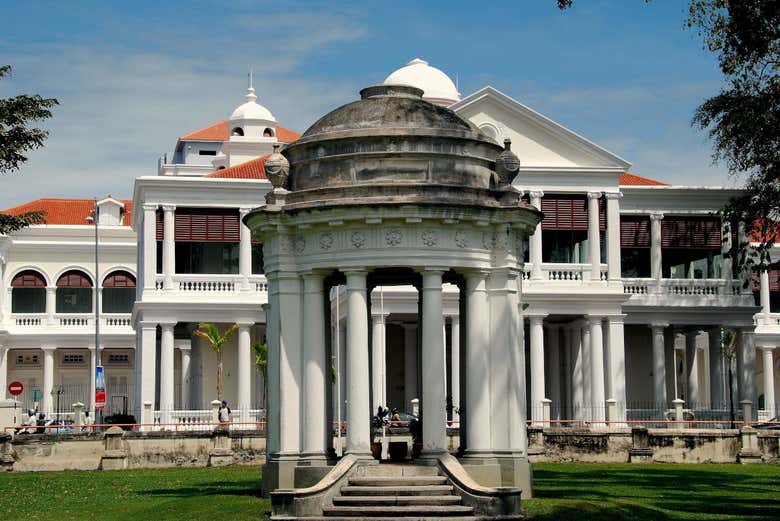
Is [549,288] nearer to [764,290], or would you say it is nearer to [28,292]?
[764,290]

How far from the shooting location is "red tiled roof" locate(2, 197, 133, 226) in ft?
270

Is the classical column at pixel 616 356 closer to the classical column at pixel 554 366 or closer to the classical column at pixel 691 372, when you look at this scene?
the classical column at pixel 554 366

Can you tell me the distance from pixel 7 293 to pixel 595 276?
115ft

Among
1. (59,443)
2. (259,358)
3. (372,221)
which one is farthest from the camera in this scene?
(259,358)

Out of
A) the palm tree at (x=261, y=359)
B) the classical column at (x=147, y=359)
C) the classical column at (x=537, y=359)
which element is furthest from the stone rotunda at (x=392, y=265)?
the palm tree at (x=261, y=359)

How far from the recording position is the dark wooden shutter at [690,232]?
58.9 metres

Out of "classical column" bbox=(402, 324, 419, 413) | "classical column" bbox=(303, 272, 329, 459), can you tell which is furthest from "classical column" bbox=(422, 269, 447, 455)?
"classical column" bbox=(402, 324, 419, 413)

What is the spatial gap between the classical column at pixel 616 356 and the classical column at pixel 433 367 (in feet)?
105

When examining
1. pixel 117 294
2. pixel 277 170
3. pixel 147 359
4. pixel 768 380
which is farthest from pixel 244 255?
pixel 277 170

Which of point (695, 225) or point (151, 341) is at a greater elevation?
point (695, 225)

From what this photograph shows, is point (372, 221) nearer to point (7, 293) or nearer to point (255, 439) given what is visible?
point (255, 439)

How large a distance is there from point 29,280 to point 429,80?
1064 inches

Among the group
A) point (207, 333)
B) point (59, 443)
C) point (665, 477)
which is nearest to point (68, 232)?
point (207, 333)

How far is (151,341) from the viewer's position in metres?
56.0
